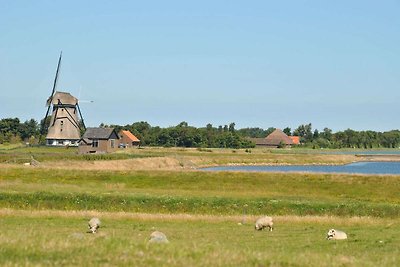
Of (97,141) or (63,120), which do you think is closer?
(97,141)

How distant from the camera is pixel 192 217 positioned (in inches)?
1511

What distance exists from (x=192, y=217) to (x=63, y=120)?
351 ft

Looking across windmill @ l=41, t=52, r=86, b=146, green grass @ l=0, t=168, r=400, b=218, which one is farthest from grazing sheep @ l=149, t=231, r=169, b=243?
windmill @ l=41, t=52, r=86, b=146

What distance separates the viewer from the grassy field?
16.7 m

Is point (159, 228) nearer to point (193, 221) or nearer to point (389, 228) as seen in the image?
point (193, 221)

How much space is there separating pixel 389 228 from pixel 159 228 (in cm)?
1113

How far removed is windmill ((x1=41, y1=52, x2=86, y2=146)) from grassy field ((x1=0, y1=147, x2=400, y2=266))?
45371 mm

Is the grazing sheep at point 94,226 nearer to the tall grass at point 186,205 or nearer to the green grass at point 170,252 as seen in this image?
the green grass at point 170,252

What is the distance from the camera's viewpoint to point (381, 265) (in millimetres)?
17547

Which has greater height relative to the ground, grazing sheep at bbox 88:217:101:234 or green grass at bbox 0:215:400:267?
green grass at bbox 0:215:400:267

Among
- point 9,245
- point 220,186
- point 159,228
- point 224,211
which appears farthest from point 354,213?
point 9,245

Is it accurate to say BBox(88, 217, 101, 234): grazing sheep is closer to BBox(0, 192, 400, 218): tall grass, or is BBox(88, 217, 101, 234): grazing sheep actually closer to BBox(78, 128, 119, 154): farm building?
BBox(0, 192, 400, 218): tall grass

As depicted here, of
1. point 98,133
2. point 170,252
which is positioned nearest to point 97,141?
point 98,133

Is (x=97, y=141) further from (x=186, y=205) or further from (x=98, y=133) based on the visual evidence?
(x=186, y=205)
